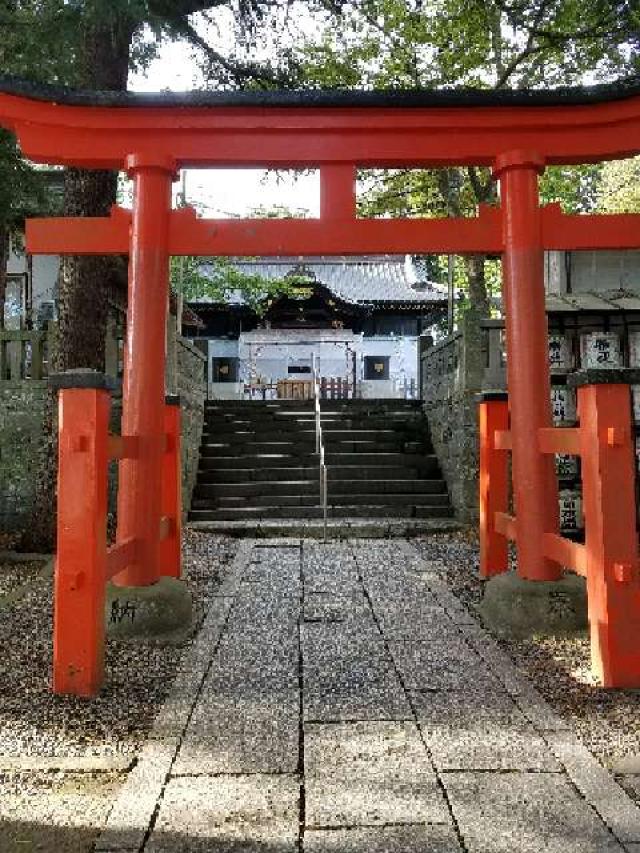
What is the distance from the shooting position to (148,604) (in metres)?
4.60

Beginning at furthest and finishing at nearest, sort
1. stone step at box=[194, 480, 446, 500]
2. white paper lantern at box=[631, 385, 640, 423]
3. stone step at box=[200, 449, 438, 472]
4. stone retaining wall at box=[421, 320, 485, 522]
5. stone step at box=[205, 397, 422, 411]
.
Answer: stone step at box=[205, 397, 422, 411] < stone step at box=[200, 449, 438, 472] < stone step at box=[194, 480, 446, 500] < stone retaining wall at box=[421, 320, 485, 522] < white paper lantern at box=[631, 385, 640, 423]

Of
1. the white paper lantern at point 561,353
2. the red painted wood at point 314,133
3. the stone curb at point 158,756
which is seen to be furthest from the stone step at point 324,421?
the stone curb at point 158,756

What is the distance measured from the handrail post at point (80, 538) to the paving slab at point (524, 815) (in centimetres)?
195

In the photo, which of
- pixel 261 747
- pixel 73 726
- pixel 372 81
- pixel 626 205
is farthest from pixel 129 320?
pixel 626 205

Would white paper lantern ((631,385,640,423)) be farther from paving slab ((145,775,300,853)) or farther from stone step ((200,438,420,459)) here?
A: paving slab ((145,775,300,853))

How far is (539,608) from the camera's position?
4.58 m

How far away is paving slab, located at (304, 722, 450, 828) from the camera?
230 cm

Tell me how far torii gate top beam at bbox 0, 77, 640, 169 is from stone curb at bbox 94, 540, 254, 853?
339 cm

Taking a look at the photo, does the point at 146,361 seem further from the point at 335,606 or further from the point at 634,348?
the point at 634,348

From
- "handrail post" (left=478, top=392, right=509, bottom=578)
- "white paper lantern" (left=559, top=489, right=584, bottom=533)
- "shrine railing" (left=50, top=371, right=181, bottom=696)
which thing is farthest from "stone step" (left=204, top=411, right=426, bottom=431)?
"shrine railing" (left=50, top=371, right=181, bottom=696)

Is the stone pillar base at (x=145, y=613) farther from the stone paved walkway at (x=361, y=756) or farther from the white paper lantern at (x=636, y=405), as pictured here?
the white paper lantern at (x=636, y=405)

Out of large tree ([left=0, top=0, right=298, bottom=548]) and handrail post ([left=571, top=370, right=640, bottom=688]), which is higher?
large tree ([left=0, top=0, right=298, bottom=548])

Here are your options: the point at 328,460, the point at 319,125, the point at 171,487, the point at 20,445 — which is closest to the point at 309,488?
the point at 328,460

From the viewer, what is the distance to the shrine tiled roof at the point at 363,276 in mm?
26750
